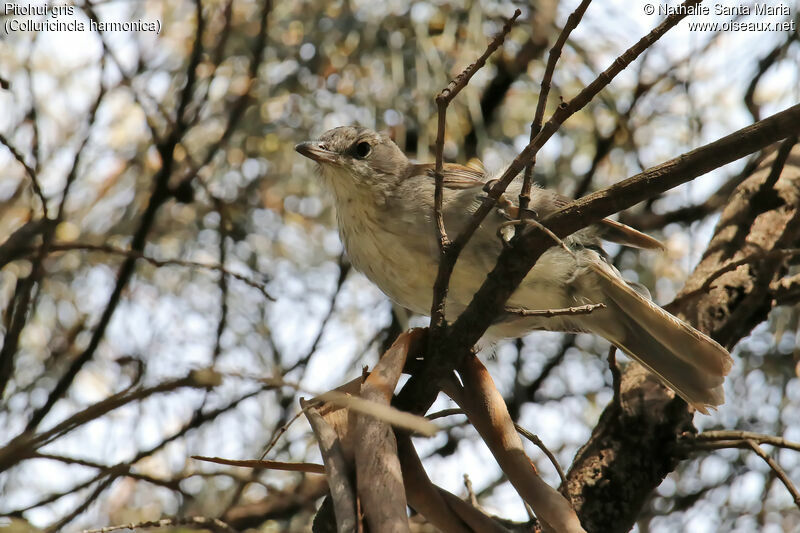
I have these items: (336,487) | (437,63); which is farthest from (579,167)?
(336,487)

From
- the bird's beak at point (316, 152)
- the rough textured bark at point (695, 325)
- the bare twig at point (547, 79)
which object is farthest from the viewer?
the bird's beak at point (316, 152)

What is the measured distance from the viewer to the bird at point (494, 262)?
118 inches

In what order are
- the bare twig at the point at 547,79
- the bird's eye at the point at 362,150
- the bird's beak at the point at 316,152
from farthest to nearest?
the bird's eye at the point at 362,150
the bird's beak at the point at 316,152
the bare twig at the point at 547,79

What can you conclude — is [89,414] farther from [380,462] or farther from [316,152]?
[316,152]

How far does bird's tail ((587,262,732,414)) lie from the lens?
9.64 feet

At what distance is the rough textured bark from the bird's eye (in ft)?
4.53

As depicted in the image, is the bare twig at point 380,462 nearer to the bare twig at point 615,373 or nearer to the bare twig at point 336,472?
the bare twig at point 336,472

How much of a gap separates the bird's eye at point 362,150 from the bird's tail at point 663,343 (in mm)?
1066

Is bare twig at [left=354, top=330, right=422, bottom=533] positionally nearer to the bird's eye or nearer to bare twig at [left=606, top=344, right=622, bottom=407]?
bare twig at [left=606, top=344, right=622, bottom=407]

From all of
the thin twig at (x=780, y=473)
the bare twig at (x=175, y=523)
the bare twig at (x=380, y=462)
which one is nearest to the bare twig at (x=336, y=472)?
the bare twig at (x=380, y=462)

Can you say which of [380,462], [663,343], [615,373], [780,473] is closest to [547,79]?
[380,462]

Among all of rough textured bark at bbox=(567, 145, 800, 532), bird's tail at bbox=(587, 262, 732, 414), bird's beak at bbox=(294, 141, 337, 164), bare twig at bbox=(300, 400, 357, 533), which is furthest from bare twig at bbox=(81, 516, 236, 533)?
bird's beak at bbox=(294, 141, 337, 164)

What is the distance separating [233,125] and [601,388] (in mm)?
2340

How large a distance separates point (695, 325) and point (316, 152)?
1628 millimetres
